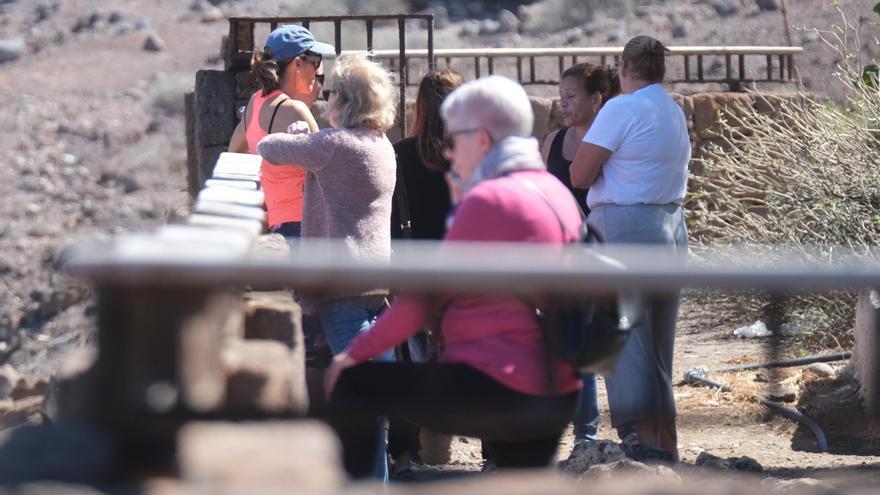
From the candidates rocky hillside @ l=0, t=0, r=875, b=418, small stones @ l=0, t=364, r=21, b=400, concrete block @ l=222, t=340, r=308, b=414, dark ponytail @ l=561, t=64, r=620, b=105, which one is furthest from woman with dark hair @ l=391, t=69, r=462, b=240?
rocky hillside @ l=0, t=0, r=875, b=418

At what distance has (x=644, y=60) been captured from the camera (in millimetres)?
4820

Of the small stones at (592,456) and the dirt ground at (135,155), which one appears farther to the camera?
the dirt ground at (135,155)

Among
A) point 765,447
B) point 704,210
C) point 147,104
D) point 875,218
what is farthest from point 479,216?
point 147,104

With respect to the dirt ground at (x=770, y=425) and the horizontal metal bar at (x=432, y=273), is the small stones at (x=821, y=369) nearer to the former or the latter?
the dirt ground at (x=770, y=425)

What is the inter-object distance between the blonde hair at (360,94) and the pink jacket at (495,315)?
1.24 metres

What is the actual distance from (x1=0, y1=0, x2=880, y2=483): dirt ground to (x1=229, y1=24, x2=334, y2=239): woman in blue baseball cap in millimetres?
1224

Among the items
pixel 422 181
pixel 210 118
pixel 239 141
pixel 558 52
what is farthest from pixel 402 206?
pixel 558 52

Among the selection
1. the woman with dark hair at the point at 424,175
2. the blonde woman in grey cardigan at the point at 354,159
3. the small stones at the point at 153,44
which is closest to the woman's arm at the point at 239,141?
the woman with dark hair at the point at 424,175

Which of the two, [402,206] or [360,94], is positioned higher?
[360,94]

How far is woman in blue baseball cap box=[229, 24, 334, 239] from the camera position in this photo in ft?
15.9

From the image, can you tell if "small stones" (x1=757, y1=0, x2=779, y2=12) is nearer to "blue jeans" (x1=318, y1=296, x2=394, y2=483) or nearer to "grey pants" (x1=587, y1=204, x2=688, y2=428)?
→ "grey pants" (x1=587, y1=204, x2=688, y2=428)

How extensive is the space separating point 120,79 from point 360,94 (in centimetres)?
2008

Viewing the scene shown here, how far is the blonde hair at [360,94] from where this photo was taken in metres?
4.27

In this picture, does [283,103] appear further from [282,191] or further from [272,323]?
[272,323]
